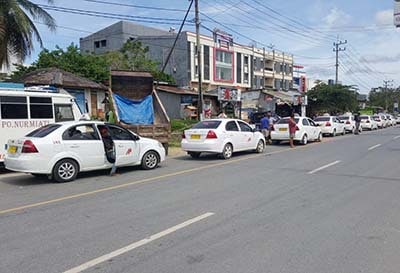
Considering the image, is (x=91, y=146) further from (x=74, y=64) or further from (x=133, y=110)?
(x=74, y=64)

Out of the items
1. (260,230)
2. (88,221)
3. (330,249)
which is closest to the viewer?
(330,249)

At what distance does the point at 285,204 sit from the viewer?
761cm

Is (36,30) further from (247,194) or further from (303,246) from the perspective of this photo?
(303,246)

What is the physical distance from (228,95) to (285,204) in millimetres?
22703

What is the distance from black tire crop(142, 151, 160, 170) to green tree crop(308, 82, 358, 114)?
1674 inches

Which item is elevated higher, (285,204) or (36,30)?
(36,30)

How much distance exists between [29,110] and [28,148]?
12.1 ft

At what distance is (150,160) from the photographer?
1281cm

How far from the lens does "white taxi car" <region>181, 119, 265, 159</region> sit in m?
15.3

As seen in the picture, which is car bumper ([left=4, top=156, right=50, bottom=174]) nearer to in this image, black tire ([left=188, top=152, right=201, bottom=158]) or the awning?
black tire ([left=188, top=152, right=201, bottom=158])

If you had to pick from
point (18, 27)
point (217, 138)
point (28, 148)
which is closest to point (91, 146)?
point (28, 148)

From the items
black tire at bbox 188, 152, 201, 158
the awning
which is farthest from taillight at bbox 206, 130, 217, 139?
the awning

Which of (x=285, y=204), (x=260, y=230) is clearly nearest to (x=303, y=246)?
(x=260, y=230)

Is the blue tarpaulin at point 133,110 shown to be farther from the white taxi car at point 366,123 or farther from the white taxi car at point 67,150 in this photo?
the white taxi car at point 366,123
